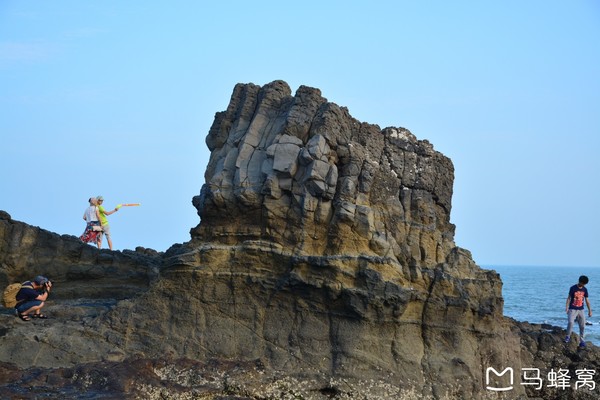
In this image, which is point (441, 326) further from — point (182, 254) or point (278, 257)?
point (182, 254)

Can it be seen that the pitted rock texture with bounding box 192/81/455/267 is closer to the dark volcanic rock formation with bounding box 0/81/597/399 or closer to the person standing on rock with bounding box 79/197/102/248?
the dark volcanic rock formation with bounding box 0/81/597/399

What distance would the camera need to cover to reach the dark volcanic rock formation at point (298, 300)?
17.7 meters

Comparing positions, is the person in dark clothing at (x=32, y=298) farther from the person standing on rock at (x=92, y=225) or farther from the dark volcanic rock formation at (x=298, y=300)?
the person standing on rock at (x=92, y=225)

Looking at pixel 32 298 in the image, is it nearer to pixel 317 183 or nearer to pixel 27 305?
pixel 27 305

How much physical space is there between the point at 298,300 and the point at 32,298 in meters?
5.07

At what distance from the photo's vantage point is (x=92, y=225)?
24.6 metres

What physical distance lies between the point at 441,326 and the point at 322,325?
232 centimetres

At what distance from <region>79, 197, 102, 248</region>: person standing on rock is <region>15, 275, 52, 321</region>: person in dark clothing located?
18.1 feet

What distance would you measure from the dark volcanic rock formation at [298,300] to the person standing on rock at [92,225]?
481 cm

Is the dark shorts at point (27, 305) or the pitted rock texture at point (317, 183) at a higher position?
the pitted rock texture at point (317, 183)

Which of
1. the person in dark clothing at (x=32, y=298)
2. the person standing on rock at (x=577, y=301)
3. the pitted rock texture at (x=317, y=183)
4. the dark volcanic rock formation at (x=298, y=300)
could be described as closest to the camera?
the dark volcanic rock formation at (x=298, y=300)

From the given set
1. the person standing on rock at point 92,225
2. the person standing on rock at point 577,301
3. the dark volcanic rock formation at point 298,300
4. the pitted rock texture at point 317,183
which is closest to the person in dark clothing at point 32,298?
the dark volcanic rock formation at point 298,300

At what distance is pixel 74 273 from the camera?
70.0ft

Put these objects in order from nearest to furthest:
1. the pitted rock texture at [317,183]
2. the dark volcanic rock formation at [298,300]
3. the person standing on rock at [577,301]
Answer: the dark volcanic rock formation at [298,300] → the pitted rock texture at [317,183] → the person standing on rock at [577,301]
